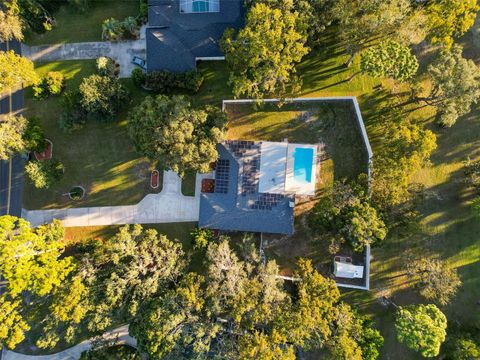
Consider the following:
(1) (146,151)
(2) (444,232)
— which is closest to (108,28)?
(1) (146,151)

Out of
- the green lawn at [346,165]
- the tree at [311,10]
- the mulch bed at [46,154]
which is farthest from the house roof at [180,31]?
the mulch bed at [46,154]

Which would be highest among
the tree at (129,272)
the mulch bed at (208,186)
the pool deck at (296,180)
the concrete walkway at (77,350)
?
the pool deck at (296,180)

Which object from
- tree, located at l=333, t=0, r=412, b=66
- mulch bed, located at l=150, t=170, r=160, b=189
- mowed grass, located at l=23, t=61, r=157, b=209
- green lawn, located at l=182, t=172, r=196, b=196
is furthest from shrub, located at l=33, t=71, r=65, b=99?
tree, located at l=333, t=0, r=412, b=66

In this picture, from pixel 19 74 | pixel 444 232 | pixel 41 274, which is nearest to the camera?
pixel 41 274

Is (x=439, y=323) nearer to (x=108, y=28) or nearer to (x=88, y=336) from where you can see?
(x=88, y=336)

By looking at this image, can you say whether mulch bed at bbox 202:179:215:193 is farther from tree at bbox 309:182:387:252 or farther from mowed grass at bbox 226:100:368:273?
tree at bbox 309:182:387:252

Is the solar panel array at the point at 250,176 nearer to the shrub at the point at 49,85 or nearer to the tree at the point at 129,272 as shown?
the tree at the point at 129,272
